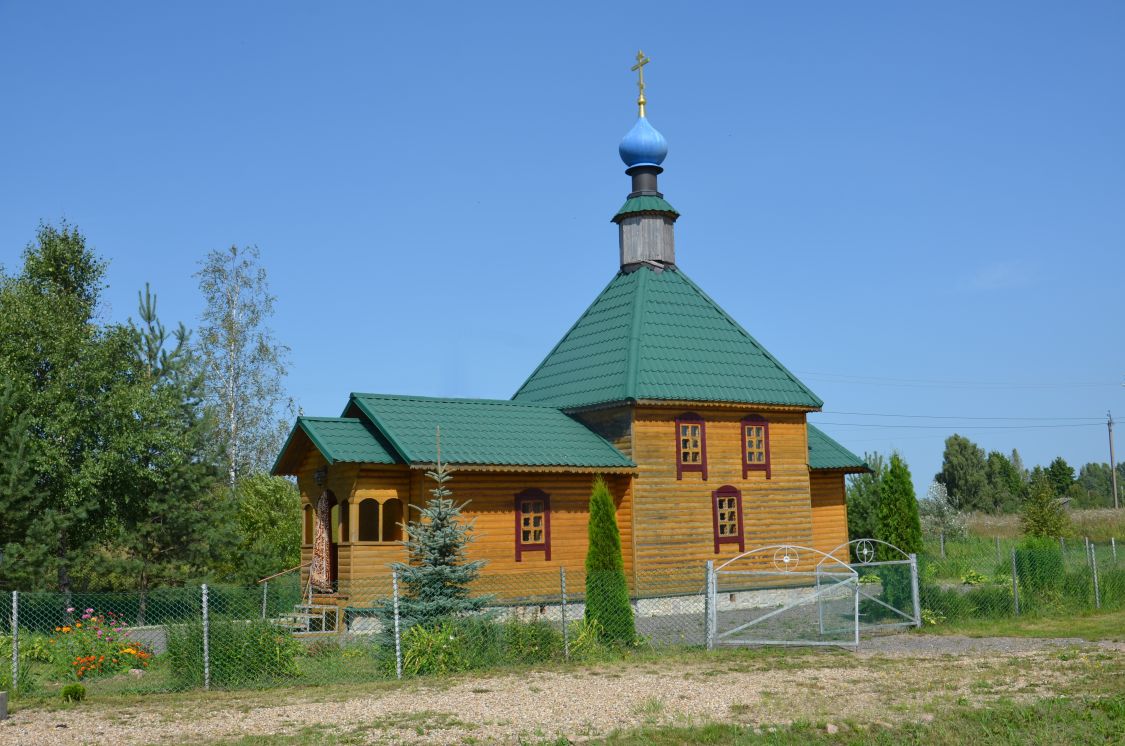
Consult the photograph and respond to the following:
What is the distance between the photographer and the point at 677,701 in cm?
1236

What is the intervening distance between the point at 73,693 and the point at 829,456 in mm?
20737

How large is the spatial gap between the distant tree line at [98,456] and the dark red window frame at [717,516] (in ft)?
38.0

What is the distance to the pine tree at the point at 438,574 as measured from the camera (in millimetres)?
15836

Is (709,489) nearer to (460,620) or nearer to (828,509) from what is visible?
(828,509)

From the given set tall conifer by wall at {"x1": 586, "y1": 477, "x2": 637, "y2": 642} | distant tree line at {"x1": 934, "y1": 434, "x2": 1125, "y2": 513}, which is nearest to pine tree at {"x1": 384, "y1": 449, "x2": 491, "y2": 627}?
tall conifer by wall at {"x1": 586, "y1": 477, "x2": 637, "y2": 642}

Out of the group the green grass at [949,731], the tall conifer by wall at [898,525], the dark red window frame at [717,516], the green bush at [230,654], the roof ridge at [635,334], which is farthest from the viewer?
the dark red window frame at [717,516]

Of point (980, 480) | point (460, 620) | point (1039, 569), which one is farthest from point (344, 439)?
point (980, 480)

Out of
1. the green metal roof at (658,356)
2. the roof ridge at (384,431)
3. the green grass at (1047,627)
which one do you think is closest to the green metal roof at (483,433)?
the roof ridge at (384,431)

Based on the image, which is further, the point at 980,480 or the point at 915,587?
the point at 980,480

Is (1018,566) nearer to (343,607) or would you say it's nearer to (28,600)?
(343,607)

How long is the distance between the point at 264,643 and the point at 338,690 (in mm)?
1488

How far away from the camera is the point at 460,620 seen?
51.4 feet

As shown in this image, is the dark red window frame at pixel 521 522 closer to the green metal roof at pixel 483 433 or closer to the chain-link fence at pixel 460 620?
the chain-link fence at pixel 460 620

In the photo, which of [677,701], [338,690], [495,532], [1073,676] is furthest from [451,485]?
[1073,676]
